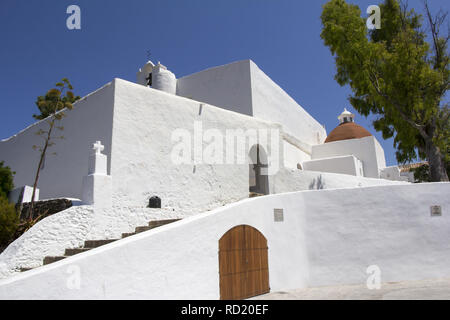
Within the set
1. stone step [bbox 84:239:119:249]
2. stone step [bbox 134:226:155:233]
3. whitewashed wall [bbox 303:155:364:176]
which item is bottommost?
stone step [bbox 84:239:119:249]

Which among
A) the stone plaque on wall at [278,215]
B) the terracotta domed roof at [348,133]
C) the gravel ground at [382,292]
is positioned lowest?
the gravel ground at [382,292]

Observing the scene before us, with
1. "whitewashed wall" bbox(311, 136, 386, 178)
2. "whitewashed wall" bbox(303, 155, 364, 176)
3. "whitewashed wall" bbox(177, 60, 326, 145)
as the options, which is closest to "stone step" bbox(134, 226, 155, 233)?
"whitewashed wall" bbox(177, 60, 326, 145)

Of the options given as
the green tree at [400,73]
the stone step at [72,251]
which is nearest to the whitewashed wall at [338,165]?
the green tree at [400,73]

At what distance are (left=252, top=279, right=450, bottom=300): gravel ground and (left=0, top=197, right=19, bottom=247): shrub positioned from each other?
5.30 m

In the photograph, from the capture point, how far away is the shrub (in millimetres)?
6973

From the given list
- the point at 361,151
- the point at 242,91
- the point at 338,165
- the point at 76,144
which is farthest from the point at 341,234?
the point at 361,151

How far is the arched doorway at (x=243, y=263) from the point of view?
677cm

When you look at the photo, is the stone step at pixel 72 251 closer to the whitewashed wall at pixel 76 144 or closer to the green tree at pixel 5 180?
the whitewashed wall at pixel 76 144

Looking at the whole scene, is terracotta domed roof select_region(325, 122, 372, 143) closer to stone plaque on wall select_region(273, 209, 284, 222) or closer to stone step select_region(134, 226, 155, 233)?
stone plaque on wall select_region(273, 209, 284, 222)

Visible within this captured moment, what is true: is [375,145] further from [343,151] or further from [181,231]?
[181,231]

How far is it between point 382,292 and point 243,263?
3.37 metres

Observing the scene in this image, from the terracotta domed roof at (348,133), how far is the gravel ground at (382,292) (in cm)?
1491
